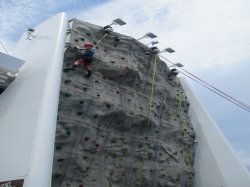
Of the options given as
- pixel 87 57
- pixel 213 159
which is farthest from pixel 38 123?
pixel 213 159

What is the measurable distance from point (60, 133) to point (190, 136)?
→ 389 centimetres

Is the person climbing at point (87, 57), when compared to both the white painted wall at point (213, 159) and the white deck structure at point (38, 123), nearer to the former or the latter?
the white deck structure at point (38, 123)

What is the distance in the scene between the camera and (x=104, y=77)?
6.08 meters

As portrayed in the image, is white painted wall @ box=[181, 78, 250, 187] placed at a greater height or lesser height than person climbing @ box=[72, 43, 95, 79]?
lesser

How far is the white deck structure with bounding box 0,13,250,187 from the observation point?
10.5 feet

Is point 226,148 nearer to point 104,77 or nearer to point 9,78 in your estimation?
point 104,77

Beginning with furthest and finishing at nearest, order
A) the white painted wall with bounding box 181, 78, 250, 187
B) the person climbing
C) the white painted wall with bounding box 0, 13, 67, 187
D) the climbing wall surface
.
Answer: the white painted wall with bounding box 181, 78, 250, 187 → the person climbing → the climbing wall surface → the white painted wall with bounding box 0, 13, 67, 187

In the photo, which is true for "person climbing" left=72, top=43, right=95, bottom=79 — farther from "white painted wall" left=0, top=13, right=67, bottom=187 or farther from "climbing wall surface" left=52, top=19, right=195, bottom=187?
"white painted wall" left=0, top=13, right=67, bottom=187

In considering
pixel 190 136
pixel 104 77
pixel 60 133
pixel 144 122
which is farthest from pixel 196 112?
pixel 60 133

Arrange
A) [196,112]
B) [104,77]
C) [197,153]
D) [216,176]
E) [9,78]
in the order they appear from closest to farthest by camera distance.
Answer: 1. [9,78]
2. [104,77]
3. [216,176]
4. [197,153]
5. [196,112]

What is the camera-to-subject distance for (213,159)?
741 cm

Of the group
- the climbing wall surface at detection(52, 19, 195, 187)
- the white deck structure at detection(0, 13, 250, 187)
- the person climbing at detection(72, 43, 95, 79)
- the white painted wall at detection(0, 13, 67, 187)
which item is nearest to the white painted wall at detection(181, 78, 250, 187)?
the white deck structure at detection(0, 13, 250, 187)

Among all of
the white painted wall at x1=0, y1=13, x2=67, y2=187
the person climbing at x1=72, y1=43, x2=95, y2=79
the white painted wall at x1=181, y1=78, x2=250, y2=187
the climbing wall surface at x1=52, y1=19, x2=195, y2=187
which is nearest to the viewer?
the white painted wall at x1=0, y1=13, x2=67, y2=187

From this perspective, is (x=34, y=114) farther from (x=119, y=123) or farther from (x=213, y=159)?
(x=213, y=159)
